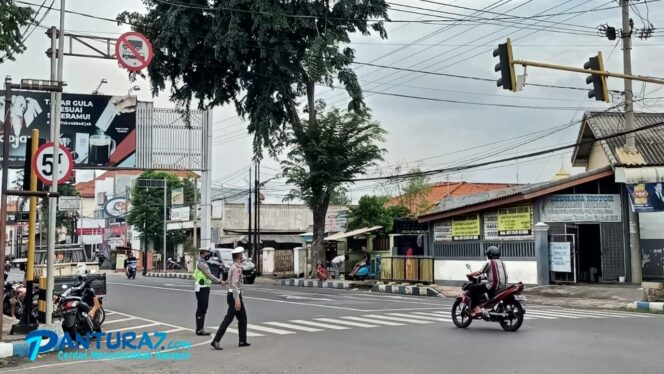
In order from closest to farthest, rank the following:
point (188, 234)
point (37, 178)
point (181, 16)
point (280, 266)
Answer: point (37, 178)
point (181, 16)
point (280, 266)
point (188, 234)

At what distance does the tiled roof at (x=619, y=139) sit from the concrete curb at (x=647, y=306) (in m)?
6.35

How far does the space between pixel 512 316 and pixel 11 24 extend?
1097cm

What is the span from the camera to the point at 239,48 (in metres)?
30.7

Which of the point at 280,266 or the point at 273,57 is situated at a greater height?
the point at 273,57

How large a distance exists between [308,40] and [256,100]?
4.39 metres

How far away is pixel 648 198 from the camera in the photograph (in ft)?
75.5

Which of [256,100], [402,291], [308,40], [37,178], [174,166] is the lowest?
[402,291]

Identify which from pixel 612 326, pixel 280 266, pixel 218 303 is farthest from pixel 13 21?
pixel 280 266

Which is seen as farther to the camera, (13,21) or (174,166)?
(174,166)

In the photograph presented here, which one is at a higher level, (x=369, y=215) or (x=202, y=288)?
(x=369, y=215)

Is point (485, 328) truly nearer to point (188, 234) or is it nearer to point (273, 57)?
point (273, 57)

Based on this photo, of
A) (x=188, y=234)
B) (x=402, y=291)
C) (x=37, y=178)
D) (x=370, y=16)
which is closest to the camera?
(x=37, y=178)

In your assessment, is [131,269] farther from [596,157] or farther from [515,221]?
[596,157]

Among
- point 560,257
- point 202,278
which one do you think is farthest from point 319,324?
point 560,257
